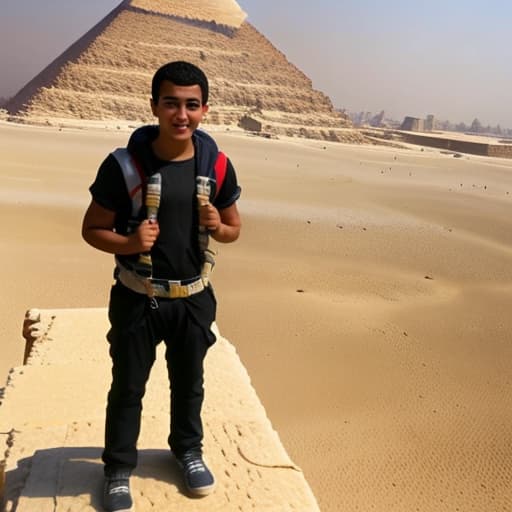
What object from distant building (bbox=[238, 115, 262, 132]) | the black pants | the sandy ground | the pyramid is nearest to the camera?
the black pants

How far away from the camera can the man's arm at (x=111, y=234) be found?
1.68 m

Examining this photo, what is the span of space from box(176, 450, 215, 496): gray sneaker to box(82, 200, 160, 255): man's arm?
2.45 ft

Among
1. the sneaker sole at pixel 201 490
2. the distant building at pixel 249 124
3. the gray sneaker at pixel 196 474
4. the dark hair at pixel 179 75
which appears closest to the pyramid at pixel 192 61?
the distant building at pixel 249 124

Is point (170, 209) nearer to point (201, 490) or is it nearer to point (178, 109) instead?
point (178, 109)

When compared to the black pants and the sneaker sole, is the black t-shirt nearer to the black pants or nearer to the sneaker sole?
the black pants

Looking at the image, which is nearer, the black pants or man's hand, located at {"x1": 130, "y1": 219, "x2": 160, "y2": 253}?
man's hand, located at {"x1": 130, "y1": 219, "x2": 160, "y2": 253}

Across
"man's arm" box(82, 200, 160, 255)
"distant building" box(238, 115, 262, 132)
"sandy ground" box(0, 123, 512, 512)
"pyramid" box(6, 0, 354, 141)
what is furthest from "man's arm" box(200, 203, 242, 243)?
"distant building" box(238, 115, 262, 132)

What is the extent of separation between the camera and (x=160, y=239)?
5.80 ft

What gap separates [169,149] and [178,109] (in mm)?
121

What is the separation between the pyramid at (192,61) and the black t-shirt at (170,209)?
44962 mm

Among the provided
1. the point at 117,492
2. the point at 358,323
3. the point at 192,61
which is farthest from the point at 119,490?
the point at 192,61

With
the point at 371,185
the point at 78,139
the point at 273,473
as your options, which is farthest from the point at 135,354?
the point at 78,139

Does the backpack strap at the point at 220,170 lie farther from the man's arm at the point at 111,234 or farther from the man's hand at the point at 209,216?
the man's arm at the point at 111,234

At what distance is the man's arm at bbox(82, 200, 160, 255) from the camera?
1.68 metres
